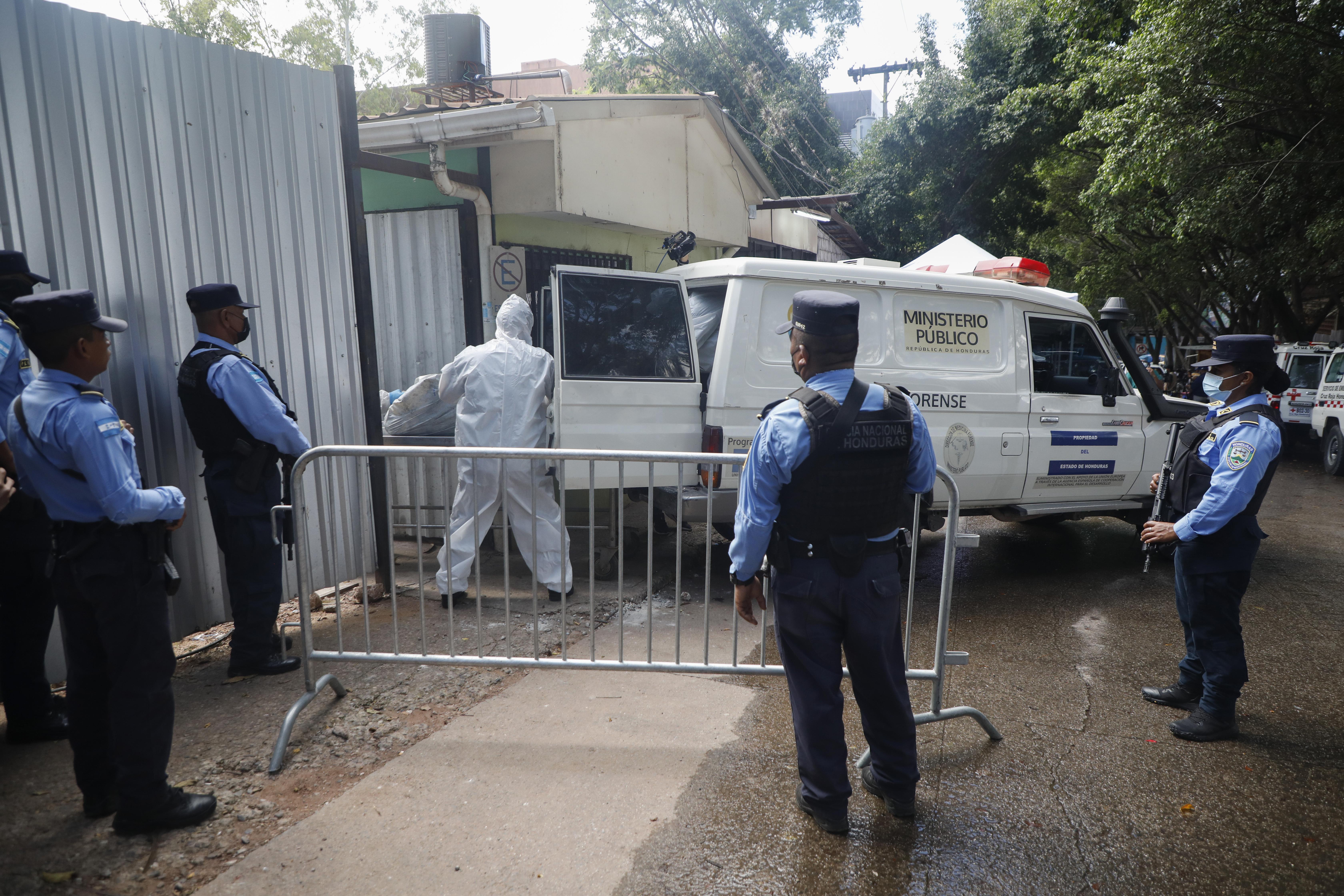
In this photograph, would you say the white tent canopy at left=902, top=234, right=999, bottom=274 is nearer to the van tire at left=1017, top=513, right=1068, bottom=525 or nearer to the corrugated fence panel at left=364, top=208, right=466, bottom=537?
the van tire at left=1017, top=513, right=1068, bottom=525

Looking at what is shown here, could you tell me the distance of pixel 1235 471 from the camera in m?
3.26

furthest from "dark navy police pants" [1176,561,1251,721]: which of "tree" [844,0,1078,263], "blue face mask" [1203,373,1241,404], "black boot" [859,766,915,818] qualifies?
"tree" [844,0,1078,263]

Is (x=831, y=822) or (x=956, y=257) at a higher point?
(x=956, y=257)

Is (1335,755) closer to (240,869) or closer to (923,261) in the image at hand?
(240,869)

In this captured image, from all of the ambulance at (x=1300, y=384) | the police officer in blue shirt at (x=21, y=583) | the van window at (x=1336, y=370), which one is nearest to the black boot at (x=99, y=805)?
the police officer in blue shirt at (x=21, y=583)

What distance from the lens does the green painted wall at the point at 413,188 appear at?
283 inches

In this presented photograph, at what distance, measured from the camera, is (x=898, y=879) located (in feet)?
8.23

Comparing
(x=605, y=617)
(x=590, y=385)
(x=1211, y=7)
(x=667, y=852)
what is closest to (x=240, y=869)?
(x=667, y=852)

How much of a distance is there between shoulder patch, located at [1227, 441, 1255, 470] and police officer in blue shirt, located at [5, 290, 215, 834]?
153 inches

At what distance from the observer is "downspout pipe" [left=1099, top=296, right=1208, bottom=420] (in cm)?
586

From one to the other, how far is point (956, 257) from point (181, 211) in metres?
8.76

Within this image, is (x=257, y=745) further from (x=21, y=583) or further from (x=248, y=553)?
(x=21, y=583)

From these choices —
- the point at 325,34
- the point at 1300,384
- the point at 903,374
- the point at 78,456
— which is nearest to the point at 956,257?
the point at 903,374

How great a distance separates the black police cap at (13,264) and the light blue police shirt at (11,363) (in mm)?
178
